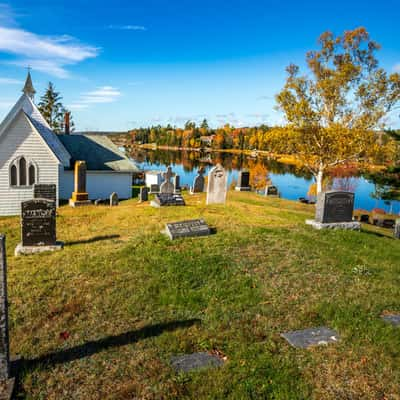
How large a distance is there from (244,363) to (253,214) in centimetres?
1003

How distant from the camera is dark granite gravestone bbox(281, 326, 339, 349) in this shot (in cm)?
555

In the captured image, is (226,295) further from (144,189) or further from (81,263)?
(144,189)

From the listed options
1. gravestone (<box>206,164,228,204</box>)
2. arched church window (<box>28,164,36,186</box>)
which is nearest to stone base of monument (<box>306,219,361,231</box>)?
gravestone (<box>206,164,228,204</box>)

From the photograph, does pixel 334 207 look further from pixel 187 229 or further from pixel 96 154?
pixel 96 154

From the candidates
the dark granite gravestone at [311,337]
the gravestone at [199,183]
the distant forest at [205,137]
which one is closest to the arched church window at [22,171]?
the gravestone at [199,183]

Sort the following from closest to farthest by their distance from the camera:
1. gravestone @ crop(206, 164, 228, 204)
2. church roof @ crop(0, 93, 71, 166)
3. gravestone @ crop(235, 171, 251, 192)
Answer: gravestone @ crop(206, 164, 228, 204), church roof @ crop(0, 93, 71, 166), gravestone @ crop(235, 171, 251, 192)

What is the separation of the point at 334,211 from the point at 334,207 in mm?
154

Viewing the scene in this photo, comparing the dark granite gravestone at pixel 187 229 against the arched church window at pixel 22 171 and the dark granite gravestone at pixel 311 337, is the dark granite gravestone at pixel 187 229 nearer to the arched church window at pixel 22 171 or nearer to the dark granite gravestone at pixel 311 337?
the dark granite gravestone at pixel 311 337

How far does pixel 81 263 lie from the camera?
858 centimetres

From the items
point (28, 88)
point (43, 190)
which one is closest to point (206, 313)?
point (43, 190)

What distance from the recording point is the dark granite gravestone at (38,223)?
9.41m

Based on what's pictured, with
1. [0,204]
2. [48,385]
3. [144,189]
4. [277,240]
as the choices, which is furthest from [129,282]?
[0,204]

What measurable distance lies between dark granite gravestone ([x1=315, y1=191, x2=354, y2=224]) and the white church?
1719 cm

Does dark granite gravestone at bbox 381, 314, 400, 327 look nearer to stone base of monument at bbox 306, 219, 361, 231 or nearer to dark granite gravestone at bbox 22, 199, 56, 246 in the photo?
stone base of monument at bbox 306, 219, 361, 231
